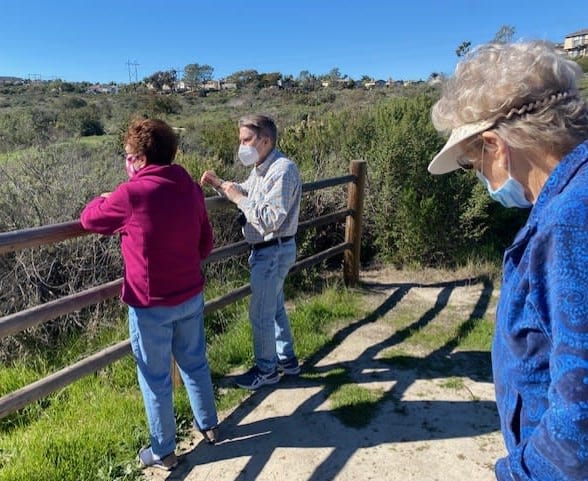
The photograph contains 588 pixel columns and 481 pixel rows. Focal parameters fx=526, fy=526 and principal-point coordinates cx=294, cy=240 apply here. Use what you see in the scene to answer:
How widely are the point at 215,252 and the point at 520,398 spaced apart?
9.70 feet

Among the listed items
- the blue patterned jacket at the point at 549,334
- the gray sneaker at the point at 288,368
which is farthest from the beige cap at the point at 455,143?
the gray sneaker at the point at 288,368

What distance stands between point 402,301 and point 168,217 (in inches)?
145

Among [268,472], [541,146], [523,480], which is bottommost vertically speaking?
[268,472]

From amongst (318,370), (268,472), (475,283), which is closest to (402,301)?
(475,283)

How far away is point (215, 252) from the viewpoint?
13.1ft

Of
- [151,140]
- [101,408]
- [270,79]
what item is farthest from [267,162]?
[270,79]

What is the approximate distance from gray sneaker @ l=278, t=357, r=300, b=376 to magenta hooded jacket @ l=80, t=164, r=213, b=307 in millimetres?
1481

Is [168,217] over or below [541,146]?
below

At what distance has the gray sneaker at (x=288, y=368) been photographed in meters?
4.12

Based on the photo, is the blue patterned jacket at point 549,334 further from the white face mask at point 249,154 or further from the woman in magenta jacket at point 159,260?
the white face mask at point 249,154

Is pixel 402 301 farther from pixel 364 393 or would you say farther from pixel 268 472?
pixel 268 472

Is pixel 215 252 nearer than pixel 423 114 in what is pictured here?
Yes

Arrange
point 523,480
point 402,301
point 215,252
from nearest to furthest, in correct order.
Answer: point 523,480
point 215,252
point 402,301

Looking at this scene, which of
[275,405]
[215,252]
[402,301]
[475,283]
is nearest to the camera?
[275,405]
